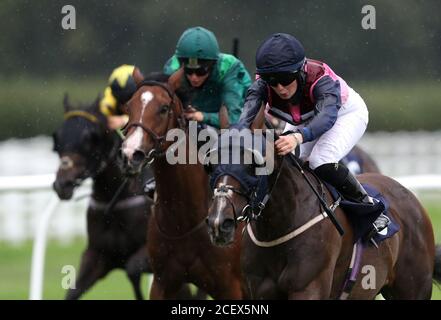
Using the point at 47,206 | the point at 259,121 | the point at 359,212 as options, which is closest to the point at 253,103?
the point at 259,121

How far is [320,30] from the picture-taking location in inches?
648

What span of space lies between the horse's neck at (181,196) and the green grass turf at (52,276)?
8.59 ft

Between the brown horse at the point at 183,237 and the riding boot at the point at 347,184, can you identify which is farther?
the brown horse at the point at 183,237

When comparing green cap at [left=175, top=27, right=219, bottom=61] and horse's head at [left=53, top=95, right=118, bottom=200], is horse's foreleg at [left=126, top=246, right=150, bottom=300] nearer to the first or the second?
horse's head at [left=53, top=95, right=118, bottom=200]

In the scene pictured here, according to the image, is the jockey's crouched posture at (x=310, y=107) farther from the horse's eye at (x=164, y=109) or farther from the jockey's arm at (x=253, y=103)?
the horse's eye at (x=164, y=109)

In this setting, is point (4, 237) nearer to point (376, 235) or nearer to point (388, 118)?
point (376, 235)

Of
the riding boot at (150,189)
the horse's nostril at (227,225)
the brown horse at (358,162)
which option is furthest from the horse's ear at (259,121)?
the brown horse at (358,162)

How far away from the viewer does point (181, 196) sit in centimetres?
575

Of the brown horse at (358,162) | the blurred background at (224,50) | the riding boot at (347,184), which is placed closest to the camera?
the riding boot at (347,184)

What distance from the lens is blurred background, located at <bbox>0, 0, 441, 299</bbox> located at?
1641cm

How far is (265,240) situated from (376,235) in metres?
0.76

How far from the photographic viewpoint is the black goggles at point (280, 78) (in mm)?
4754

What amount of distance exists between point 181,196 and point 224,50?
985 cm

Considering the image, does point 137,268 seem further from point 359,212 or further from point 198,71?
point 359,212
